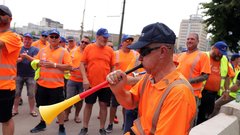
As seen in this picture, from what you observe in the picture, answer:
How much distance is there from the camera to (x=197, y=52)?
180 inches

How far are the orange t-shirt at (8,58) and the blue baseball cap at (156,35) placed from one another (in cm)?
246

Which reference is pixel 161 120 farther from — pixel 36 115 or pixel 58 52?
pixel 36 115

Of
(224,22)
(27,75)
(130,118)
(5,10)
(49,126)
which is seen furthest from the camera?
(224,22)

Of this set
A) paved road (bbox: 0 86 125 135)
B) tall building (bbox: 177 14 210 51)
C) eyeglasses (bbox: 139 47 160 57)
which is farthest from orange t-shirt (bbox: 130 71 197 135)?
tall building (bbox: 177 14 210 51)

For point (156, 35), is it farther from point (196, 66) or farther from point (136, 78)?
point (196, 66)

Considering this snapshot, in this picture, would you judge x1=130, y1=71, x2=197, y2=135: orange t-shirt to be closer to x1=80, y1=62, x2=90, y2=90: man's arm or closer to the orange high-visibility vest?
x1=80, y1=62, x2=90, y2=90: man's arm

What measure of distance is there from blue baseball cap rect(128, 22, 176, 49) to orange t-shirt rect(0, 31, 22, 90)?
2457mm

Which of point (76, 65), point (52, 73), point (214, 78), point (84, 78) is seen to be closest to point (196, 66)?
point (214, 78)

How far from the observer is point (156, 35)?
5.82ft

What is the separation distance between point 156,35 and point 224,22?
19.1 metres

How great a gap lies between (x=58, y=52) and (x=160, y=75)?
348 centimetres

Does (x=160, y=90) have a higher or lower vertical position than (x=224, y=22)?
lower

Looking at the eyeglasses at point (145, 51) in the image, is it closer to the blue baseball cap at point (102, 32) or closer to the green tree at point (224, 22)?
the blue baseball cap at point (102, 32)

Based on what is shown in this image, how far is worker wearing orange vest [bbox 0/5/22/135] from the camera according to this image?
3.64 m
